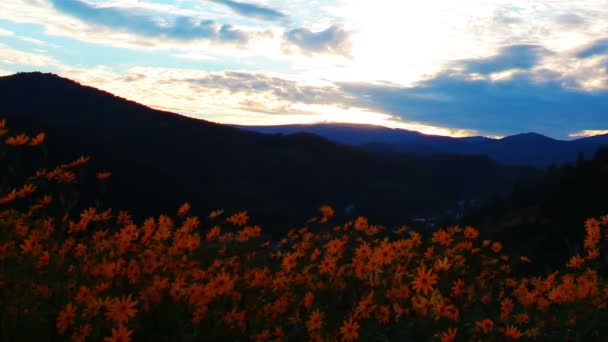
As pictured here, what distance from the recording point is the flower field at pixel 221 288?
12.3 ft

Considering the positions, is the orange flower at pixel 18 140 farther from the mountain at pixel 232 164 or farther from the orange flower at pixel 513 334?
the mountain at pixel 232 164

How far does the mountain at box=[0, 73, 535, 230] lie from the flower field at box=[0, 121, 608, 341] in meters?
50.5

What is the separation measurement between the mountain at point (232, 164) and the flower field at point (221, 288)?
1987 inches

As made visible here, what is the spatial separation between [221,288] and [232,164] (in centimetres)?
8484

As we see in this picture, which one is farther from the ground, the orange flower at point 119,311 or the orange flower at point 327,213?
the orange flower at point 327,213

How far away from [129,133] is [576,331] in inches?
3353

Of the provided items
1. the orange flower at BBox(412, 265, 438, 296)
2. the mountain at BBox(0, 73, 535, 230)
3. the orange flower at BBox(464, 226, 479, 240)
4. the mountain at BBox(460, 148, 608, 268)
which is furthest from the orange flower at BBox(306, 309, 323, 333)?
the mountain at BBox(0, 73, 535, 230)

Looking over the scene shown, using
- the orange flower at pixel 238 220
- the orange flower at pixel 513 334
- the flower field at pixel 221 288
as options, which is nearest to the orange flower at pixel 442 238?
the flower field at pixel 221 288

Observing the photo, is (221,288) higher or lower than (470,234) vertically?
lower

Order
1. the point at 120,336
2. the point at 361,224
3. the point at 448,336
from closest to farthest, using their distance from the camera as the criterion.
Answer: the point at 120,336, the point at 448,336, the point at 361,224

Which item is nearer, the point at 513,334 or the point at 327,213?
the point at 513,334

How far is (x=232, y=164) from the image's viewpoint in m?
88.4

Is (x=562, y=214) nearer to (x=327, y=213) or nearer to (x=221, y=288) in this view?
(x=327, y=213)

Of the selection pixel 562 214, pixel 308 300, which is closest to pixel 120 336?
pixel 308 300
